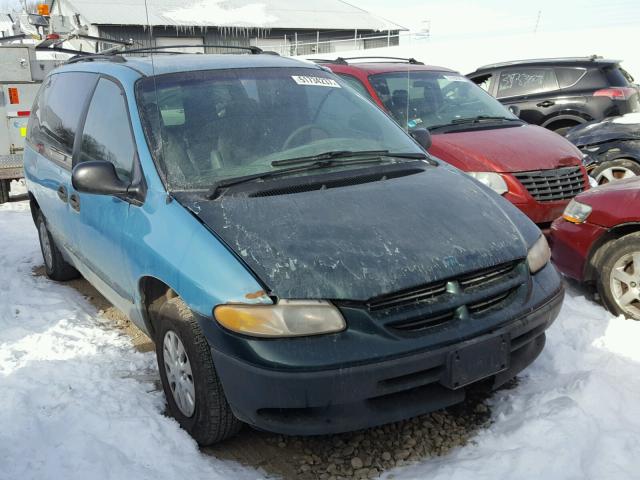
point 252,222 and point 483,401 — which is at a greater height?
point 252,222

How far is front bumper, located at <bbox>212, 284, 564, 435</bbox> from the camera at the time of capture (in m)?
2.43

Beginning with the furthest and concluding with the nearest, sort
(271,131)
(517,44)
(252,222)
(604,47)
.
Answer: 1. (517,44)
2. (604,47)
3. (271,131)
4. (252,222)

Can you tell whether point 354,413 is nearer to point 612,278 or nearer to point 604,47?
point 612,278

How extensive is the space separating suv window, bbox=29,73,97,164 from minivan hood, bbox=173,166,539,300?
5.43 ft

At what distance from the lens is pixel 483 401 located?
3.30 m

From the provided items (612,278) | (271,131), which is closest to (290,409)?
(271,131)

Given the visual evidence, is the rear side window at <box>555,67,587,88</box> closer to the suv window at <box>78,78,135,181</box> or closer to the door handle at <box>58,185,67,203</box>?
the suv window at <box>78,78,135,181</box>

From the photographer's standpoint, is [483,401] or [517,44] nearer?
[483,401]

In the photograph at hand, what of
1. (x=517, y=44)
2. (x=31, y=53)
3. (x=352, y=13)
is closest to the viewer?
(x=31, y=53)

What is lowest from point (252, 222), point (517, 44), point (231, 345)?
point (517, 44)

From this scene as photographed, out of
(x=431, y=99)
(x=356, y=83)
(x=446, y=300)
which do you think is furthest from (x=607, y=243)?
(x=356, y=83)

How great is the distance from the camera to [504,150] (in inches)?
221

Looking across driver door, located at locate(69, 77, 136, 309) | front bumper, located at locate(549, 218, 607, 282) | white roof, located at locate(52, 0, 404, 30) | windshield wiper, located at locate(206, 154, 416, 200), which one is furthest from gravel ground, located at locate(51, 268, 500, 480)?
white roof, located at locate(52, 0, 404, 30)

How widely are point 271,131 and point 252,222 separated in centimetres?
90
